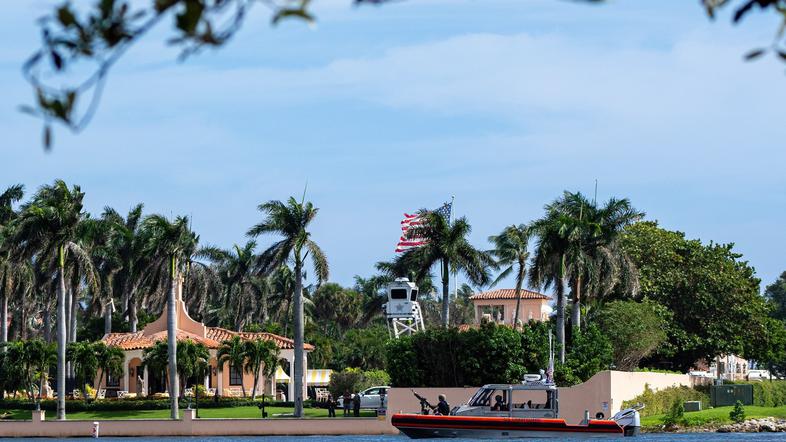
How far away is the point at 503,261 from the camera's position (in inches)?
3221

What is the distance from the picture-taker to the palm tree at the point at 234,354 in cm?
7225

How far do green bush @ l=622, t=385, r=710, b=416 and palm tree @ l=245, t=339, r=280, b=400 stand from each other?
70.3 ft

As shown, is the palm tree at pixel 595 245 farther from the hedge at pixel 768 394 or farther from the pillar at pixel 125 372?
the pillar at pixel 125 372

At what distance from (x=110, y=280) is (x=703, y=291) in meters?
36.1

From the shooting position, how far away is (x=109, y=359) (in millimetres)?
72500

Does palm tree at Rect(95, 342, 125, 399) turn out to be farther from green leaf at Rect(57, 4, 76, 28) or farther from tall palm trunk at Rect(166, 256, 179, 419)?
→ green leaf at Rect(57, 4, 76, 28)

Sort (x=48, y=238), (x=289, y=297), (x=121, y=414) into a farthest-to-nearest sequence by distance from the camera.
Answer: (x=289, y=297) < (x=121, y=414) < (x=48, y=238)

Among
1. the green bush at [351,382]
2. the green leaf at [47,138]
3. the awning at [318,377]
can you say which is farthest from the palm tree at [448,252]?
the green leaf at [47,138]

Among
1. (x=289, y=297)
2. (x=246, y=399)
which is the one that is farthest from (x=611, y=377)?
(x=289, y=297)

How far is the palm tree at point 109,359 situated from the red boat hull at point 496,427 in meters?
29.7

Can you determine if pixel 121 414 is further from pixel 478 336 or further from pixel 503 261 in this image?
pixel 503 261

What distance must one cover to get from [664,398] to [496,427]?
64.1 ft

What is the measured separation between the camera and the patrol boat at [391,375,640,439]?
147 ft

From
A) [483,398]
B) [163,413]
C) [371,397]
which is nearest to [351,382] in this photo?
[371,397]
